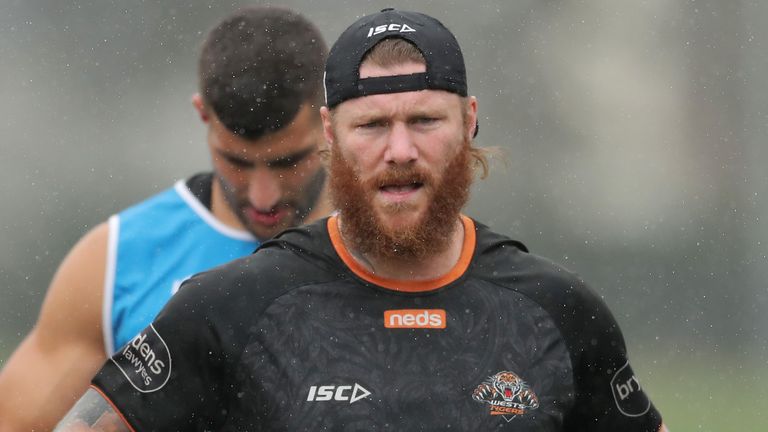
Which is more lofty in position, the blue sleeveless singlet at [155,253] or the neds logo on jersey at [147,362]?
the neds logo on jersey at [147,362]

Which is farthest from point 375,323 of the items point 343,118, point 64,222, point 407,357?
point 64,222

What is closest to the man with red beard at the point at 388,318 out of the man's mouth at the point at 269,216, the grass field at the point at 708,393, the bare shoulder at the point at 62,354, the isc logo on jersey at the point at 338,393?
the isc logo on jersey at the point at 338,393

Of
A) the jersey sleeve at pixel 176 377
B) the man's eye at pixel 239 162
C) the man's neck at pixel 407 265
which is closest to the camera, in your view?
the jersey sleeve at pixel 176 377

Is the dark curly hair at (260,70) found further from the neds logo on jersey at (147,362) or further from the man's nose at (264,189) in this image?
the neds logo on jersey at (147,362)

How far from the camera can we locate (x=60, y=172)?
676 inches

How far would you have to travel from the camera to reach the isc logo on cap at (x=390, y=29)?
402 centimetres

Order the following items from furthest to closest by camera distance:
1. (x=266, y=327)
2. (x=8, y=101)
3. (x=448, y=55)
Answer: (x=8, y=101) → (x=448, y=55) → (x=266, y=327)

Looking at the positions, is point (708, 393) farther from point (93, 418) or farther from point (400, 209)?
point (93, 418)

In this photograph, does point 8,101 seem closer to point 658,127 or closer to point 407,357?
point 658,127

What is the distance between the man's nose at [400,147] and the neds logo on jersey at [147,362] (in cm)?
73

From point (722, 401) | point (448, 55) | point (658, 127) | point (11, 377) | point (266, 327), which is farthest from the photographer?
point (658, 127)

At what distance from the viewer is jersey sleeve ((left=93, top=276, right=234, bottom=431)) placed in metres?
3.69

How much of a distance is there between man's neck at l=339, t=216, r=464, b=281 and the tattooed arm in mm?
731

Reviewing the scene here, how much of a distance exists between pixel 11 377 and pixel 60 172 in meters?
11.7
